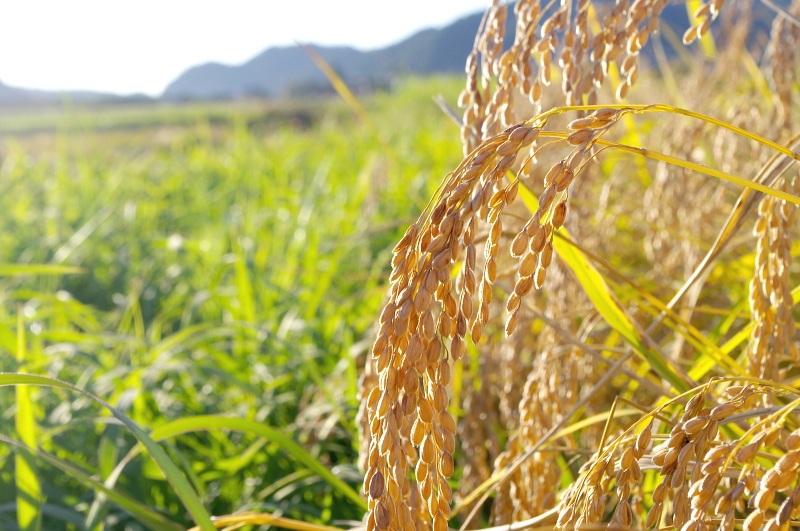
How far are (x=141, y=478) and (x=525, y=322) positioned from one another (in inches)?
44.1

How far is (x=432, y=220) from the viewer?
61 cm

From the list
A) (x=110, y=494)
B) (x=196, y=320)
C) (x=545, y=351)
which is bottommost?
(x=196, y=320)

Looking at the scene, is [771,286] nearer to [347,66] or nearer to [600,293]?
[600,293]

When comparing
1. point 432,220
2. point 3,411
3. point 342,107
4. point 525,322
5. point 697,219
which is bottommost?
point 3,411

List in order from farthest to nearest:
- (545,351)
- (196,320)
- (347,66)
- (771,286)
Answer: (347,66)
(196,320)
(545,351)
(771,286)

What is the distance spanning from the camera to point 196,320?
2.84 metres

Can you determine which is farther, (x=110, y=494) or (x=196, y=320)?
(x=196, y=320)

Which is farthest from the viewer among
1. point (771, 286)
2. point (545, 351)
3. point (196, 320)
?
point (196, 320)

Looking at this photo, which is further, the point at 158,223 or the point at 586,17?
the point at 158,223

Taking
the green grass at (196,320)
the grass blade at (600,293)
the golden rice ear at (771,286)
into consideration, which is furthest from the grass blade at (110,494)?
the golden rice ear at (771,286)

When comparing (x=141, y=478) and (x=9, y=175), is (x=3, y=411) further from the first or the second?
(x=9, y=175)

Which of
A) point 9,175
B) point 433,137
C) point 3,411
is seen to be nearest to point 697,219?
point 3,411

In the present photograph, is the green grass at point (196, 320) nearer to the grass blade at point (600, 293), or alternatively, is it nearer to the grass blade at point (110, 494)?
the grass blade at point (110, 494)

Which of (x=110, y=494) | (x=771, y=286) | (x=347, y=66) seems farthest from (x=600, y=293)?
(x=347, y=66)
